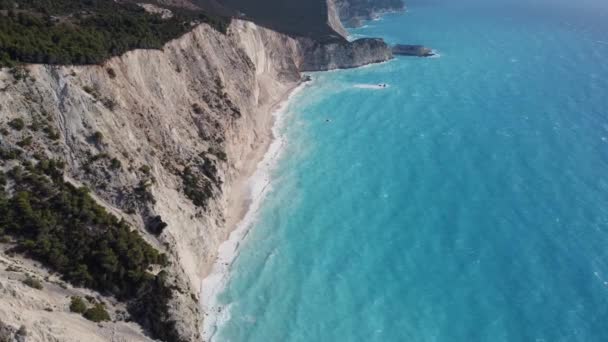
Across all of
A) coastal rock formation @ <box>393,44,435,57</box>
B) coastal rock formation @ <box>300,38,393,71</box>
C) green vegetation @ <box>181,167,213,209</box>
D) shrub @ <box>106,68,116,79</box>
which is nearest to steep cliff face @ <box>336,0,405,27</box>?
coastal rock formation @ <box>393,44,435,57</box>

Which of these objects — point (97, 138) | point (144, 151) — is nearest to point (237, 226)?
point (144, 151)

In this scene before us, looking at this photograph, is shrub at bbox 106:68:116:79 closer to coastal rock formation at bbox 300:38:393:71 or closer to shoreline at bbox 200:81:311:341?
shoreline at bbox 200:81:311:341

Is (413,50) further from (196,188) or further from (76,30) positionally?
(76,30)

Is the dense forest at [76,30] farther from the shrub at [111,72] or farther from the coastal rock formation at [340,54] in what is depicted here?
the coastal rock formation at [340,54]

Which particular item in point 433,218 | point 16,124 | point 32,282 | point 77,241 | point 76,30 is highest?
point 76,30

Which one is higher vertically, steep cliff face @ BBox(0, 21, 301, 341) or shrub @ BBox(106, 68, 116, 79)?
shrub @ BBox(106, 68, 116, 79)

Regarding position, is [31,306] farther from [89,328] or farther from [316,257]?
[316,257]
